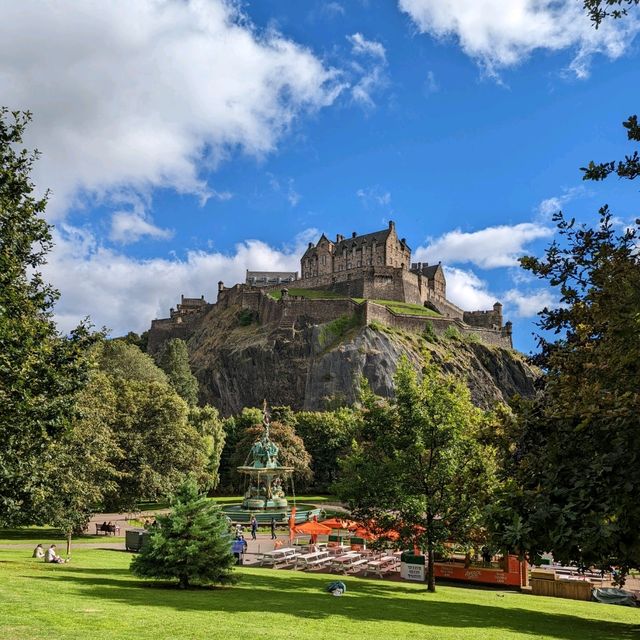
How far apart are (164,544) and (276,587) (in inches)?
154

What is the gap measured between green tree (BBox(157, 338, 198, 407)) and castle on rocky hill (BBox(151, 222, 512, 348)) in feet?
55.2

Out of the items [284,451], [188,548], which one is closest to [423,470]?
[188,548]

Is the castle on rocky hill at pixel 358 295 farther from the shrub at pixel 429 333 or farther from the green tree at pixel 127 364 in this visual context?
the green tree at pixel 127 364

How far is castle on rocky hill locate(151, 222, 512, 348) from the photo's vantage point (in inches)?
3634

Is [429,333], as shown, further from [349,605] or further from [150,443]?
[349,605]

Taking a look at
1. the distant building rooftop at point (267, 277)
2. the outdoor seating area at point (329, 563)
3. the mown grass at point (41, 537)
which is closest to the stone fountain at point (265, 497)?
the mown grass at point (41, 537)

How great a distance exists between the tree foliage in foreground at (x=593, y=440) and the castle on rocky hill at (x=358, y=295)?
76644 mm

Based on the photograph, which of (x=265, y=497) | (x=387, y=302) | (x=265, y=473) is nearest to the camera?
(x=265, y=473)

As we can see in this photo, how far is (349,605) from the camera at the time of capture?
50.6 feet

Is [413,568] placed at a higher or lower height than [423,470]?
lower

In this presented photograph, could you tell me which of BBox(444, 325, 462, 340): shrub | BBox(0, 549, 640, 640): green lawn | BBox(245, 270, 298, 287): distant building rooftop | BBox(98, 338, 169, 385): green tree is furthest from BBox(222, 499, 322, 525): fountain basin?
BBox(245, 270, 298, 287): distant building rooftop

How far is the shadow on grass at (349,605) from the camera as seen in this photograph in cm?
1335

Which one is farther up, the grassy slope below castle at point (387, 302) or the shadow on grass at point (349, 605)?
the grassy slope below castle at point (387, 302)

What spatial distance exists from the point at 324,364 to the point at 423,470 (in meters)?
64.9
